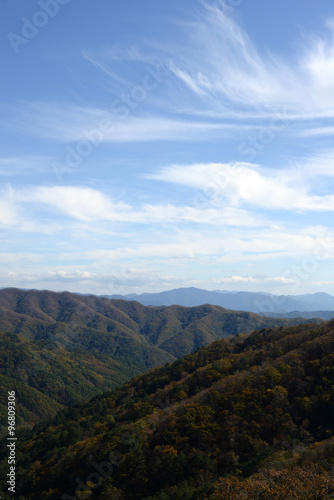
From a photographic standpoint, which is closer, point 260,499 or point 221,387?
point 260,499

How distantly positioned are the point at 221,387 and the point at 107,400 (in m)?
49.0

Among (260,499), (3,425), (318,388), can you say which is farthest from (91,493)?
(3,425)

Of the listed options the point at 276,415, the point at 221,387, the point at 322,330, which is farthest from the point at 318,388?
the point at 322,330

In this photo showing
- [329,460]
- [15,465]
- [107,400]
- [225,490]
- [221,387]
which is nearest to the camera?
[225,490]

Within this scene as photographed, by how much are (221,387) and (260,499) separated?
1262 inches

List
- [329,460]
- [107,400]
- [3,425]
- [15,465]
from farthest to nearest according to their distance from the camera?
[3,425] → [107,400] → [15,465] → [329,460]

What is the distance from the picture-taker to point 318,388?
4525 cm

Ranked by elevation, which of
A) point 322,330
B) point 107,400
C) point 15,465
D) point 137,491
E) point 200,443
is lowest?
point 15,465

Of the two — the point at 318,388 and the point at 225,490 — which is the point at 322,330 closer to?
the point at 318,388

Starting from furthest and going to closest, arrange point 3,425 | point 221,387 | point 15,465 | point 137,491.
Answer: point 3,425 < point 15,465 < point 221,387 < point 137,491

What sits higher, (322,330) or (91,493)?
(322,330)

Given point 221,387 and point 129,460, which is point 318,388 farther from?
point 129,460

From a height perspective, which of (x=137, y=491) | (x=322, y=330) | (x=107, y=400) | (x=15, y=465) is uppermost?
(x=322, y=330)

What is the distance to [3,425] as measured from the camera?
157 metres
